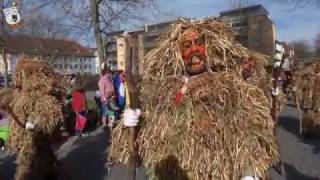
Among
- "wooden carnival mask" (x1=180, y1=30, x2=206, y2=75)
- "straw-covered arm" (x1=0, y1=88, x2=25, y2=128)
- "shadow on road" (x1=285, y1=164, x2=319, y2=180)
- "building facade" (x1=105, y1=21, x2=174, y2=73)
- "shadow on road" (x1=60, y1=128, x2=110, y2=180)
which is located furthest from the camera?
"shadow on road" (x1=60, y1=128, x2=110, y2=180)

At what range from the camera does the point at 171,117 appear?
485 centimetres

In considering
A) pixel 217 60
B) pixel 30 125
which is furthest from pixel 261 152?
pixel 30 125

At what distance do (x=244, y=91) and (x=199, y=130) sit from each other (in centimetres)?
51

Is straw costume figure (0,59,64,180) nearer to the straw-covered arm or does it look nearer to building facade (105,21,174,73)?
the straw-covered arm

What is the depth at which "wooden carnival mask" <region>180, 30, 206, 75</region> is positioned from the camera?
194 inches

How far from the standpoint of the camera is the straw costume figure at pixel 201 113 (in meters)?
4.69

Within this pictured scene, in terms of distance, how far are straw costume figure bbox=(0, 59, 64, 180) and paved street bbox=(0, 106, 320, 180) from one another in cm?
114

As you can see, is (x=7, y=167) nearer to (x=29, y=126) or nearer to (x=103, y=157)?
(x=103, y=157)

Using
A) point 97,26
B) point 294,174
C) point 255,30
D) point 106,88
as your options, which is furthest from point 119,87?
point 255,30

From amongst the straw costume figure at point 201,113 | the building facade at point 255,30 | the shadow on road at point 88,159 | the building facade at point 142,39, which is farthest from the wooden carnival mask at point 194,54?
the building facade at point 255,30

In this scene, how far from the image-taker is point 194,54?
4938 mm

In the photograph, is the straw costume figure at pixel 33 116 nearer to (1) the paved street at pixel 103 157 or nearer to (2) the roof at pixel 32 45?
(1) the paved street at pixel 103 157

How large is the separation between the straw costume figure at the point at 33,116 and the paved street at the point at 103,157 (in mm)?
1143

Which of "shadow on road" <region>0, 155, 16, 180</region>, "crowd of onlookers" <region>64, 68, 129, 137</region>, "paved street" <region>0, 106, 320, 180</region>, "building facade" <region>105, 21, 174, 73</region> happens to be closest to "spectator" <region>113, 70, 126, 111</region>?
"crowd of onlookers" <region>64, 68, 129, 137</region>
